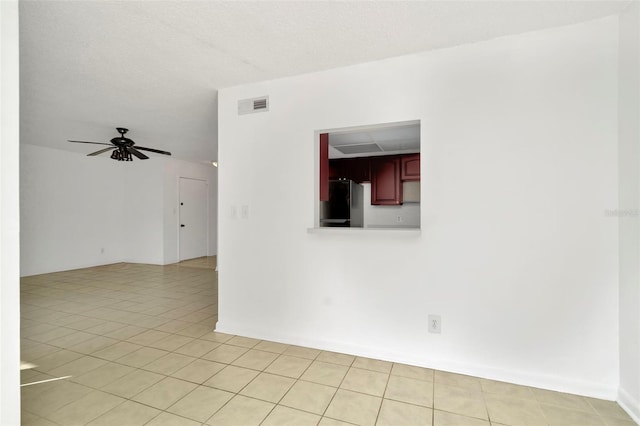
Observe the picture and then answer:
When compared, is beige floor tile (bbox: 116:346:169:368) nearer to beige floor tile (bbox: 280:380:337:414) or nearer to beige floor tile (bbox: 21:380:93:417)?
beige floor tile (bbox: 21:380:93:417)

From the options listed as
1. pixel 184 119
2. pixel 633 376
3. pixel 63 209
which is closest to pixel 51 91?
pixel 184 119

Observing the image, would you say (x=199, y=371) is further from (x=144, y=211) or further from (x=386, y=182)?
(x=144, y=211)

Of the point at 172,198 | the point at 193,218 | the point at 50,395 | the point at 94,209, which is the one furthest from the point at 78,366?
the point at 193,218

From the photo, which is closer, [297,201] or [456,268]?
[456,268]

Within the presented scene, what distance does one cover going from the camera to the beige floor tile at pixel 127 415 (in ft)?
5.77

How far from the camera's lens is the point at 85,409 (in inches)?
74.4

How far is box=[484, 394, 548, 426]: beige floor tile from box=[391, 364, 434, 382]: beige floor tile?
381mm

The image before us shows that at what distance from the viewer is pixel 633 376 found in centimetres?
183

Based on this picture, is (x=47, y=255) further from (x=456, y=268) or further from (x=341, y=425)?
(x=456, y=268)

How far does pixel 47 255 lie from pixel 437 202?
22.9 feet

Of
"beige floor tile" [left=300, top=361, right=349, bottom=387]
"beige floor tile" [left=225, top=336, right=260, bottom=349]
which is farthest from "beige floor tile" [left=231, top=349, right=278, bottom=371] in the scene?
"beige floor tile" [left=300, top=361, right=349, bottom=387]

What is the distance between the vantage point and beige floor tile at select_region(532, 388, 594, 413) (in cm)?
189

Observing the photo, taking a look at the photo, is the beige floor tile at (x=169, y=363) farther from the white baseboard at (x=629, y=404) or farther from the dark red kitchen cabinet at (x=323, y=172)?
the white baseboard at (x=629, y=404)
